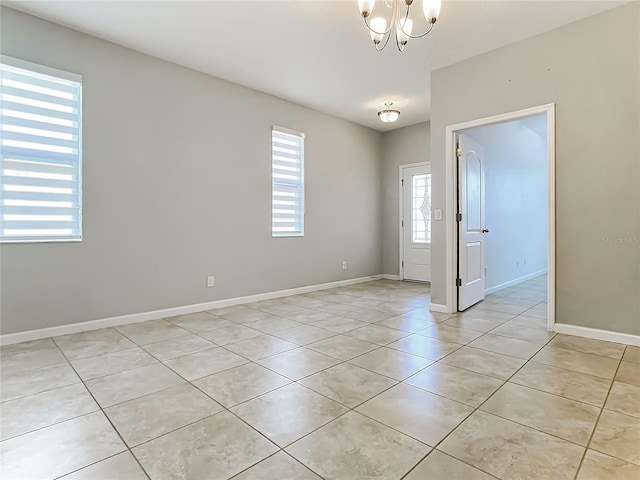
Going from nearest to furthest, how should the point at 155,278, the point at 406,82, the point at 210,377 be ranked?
the point at 210,377 < the point at 155,278 < the point at 406,82

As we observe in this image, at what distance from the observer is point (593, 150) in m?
3.00

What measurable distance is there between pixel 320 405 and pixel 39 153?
3.22 meters

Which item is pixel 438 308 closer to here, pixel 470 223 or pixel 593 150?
pixel 470 223

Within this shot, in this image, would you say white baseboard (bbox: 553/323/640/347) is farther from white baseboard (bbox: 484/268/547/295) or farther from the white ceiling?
the white ceiling

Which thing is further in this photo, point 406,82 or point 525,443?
point 406,82

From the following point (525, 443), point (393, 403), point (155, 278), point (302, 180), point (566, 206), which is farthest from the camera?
point (302, 180)

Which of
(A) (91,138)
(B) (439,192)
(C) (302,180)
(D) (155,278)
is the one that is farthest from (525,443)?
(C) (302,180)

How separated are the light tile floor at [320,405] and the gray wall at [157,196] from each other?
523 millimetres

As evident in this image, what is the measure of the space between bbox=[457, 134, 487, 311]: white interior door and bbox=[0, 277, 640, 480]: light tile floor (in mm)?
839

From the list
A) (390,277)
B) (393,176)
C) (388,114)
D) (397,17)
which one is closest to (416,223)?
(393,176)

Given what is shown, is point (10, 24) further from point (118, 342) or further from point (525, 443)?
point (525, 443)

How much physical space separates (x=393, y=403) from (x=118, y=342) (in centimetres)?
240

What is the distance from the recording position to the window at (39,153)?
2918 millimetres

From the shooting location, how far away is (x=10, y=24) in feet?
9.57
